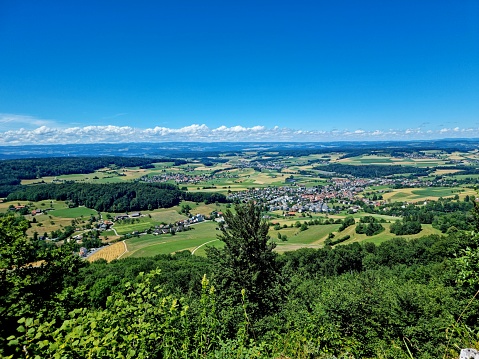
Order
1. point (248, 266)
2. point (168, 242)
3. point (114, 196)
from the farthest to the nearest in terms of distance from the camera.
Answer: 1. point (114, 196)
2. point (168, 242)
3. point (248, 266)

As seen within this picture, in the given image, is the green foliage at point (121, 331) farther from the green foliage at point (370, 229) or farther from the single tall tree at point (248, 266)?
the green foliage at point (370, 229)

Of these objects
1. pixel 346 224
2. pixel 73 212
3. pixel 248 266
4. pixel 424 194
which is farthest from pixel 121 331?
pixel 424 194

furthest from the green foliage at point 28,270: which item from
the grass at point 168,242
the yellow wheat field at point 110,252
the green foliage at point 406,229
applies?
the green foliage at point 406,229

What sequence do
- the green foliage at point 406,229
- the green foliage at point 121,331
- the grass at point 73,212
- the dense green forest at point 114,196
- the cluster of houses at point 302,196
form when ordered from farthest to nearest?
the cluster of houses at point 302,196
the dense green forest at point 114,196
the grass at point 73,212
the green foliage at point 406,229
the green foliage at point 121,331

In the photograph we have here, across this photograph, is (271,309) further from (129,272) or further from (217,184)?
(217,184)

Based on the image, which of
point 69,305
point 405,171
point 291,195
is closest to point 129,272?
point 69,305

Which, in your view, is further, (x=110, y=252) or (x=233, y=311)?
(x=110, y=252)

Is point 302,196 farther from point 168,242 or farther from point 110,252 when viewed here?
point 110,252

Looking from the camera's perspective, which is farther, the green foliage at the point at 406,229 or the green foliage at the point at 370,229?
the green foliage at the point at 370,229
